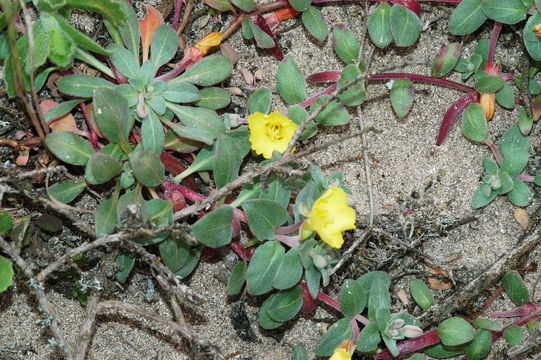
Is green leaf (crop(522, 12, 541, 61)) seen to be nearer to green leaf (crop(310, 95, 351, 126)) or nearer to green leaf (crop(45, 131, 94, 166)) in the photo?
green leaf (crop(310, 95, 351, 126))

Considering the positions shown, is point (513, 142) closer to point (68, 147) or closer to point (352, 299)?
point (352, 299)

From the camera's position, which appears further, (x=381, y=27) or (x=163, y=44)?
(x=381, y=27)

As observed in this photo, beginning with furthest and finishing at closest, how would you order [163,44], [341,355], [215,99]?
[215,99]
[163,44]
[341,355]

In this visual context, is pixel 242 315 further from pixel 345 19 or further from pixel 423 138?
pixel 345 19

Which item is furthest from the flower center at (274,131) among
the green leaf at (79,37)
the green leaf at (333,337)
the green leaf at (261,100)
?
the green leaf at (333,337)

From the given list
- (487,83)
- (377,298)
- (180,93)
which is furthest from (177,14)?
(377,298)

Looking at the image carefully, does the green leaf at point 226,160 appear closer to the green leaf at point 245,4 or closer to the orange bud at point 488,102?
the green leaf at point 245,4

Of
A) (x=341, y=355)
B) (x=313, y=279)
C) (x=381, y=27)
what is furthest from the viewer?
(x=381, y=27)
